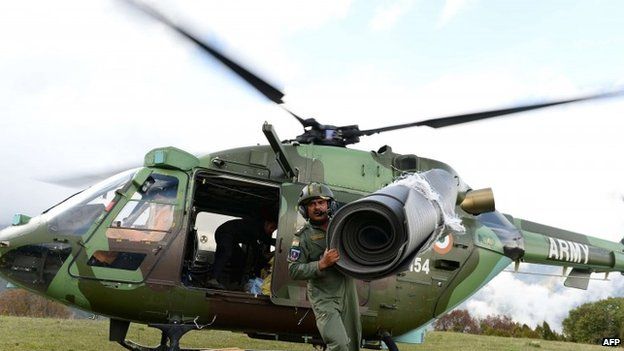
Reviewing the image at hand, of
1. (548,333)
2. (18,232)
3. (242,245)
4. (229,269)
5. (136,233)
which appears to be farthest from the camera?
(548,333)

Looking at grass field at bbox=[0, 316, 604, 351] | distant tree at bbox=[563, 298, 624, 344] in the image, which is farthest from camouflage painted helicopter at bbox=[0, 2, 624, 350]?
distant tree at bbox=[563, 298, 624, 344]

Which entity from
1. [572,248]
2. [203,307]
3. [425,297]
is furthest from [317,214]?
[572,248]

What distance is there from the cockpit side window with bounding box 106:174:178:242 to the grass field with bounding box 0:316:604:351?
3122 millimetres

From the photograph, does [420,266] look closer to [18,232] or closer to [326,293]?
[326,293]

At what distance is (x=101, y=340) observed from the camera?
10.1 m

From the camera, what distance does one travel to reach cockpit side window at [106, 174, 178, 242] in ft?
22.2

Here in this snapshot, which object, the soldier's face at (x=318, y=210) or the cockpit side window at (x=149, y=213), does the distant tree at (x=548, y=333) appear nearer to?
the cockpit side window at (x=149, y=213)

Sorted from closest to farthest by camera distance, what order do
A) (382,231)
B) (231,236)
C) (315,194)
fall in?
1. (382,231)
2. (315,194)
3. (231,236)

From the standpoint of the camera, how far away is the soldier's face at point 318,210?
5059 mm

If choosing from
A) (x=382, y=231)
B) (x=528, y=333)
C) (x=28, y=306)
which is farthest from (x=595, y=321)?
(x=382, y=231)

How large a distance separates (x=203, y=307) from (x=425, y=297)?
2962mm

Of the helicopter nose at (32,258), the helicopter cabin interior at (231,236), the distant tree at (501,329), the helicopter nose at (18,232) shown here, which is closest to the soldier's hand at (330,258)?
the helicopter cabin interior at (231,236)

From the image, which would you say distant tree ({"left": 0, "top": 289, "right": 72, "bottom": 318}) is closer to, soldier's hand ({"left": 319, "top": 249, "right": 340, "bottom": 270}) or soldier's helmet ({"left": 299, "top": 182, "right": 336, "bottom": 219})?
soldier's helmet ({"left": 299, "top": 182, "right": 336, "bottom": 219})

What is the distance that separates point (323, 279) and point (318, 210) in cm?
61
